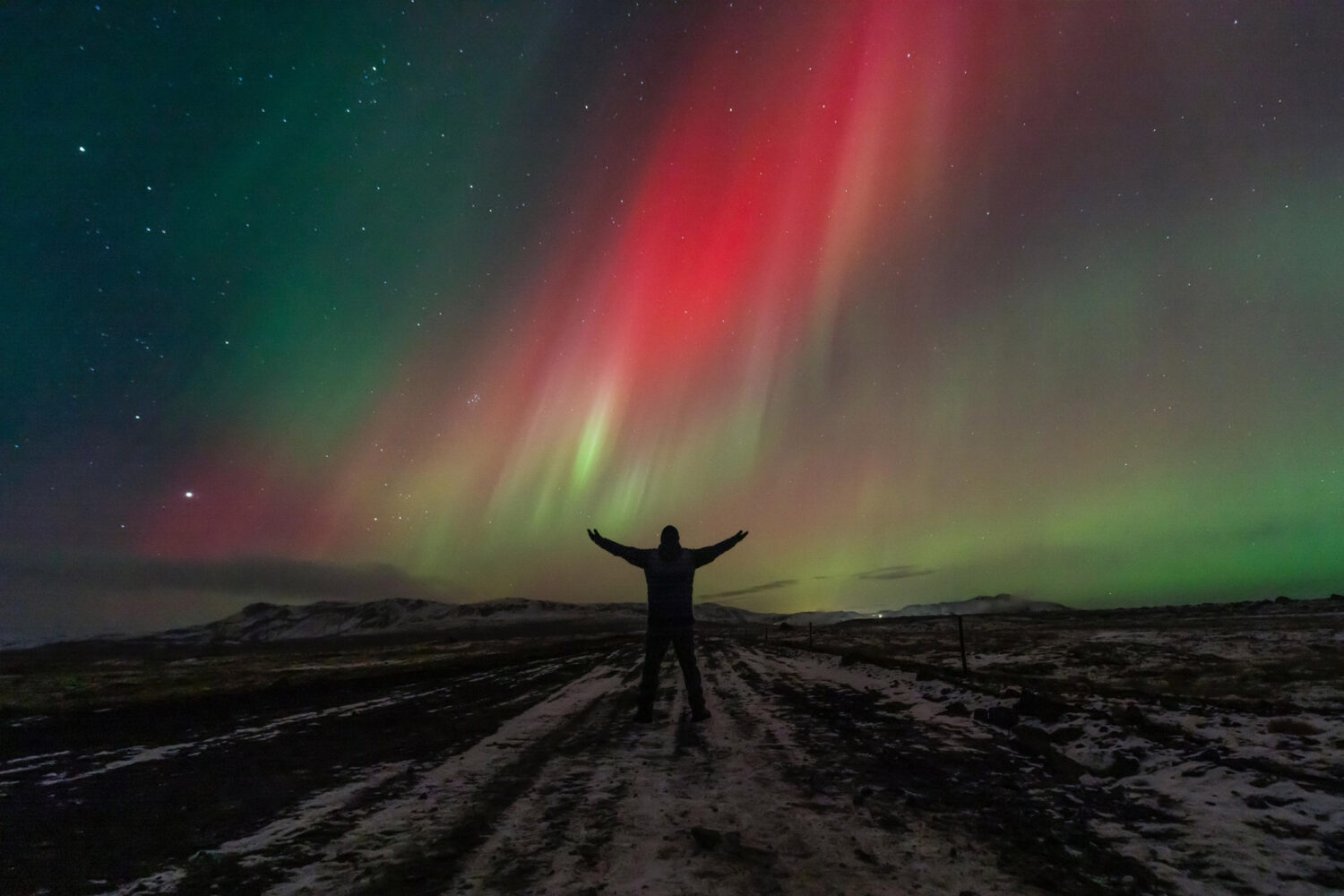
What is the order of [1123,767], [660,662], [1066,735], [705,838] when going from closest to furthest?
1. [705,838]
2. [1123,767]
3. [1066,735]
4. [660,662]

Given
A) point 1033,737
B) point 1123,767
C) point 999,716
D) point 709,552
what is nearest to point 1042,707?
point 999,716

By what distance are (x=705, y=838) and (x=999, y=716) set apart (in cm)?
515

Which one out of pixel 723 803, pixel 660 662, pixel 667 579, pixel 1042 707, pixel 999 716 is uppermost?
pixel 667 579

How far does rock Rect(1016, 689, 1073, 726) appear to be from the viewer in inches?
258

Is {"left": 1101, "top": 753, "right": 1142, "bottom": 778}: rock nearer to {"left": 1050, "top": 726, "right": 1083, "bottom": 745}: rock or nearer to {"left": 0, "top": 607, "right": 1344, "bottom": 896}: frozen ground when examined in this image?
{"left": 0, "top": 607, "right": 1344, "bottom": 896}: frozen ground

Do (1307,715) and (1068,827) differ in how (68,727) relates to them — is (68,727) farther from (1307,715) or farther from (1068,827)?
(1307,715)

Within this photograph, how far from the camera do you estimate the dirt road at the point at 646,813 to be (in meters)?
2.97

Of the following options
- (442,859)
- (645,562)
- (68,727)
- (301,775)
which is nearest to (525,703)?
(645,562)

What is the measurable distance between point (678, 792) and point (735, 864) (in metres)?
1.43

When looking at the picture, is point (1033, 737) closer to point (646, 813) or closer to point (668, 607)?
point (668, 607)

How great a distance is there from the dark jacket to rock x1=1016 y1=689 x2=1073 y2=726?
158 inches

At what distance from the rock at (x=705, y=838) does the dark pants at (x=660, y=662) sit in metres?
4.07

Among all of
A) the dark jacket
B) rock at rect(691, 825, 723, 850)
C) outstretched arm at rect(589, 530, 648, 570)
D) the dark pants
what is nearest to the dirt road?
rock at rect(691, 825, 723, 850)

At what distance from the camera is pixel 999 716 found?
687cm
